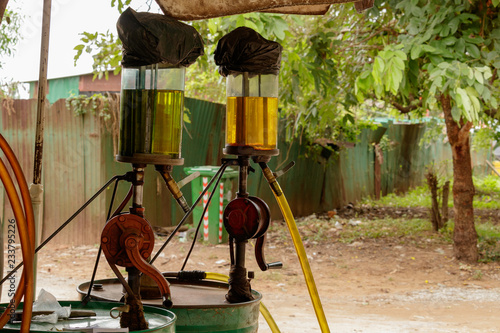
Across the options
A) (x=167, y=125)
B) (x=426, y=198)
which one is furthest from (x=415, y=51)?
(x=426, y=198)

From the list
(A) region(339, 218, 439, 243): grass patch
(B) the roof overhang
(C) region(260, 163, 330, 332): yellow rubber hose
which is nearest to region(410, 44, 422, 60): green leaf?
(B) the roof overhang

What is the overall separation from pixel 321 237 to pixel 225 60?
6972 millimetres

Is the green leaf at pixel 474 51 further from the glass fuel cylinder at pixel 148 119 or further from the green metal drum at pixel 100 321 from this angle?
the green metal drum at pixel 100 321

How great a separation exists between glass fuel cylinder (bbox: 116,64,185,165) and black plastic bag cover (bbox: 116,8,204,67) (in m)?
0.07

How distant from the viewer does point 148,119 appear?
193 centimetres

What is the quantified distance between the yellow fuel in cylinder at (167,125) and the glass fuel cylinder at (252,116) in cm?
36

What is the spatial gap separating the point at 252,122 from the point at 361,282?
179 inches

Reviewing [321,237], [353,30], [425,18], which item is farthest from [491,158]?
[425,18]

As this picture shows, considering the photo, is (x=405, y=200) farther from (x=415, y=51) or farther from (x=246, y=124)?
(x=246, y=124)

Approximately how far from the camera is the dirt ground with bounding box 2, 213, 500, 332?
4.96 m

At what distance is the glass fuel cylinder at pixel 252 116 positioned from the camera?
2314mm

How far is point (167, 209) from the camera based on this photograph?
8359mm

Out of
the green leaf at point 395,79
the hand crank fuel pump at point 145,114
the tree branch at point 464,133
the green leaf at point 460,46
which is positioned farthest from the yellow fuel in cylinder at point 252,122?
the tree branch at point 464,133

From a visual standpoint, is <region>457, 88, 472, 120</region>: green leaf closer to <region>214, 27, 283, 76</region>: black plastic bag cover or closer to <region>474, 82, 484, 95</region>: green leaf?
<region>474, 82, 484, 95</region>: green leaf
